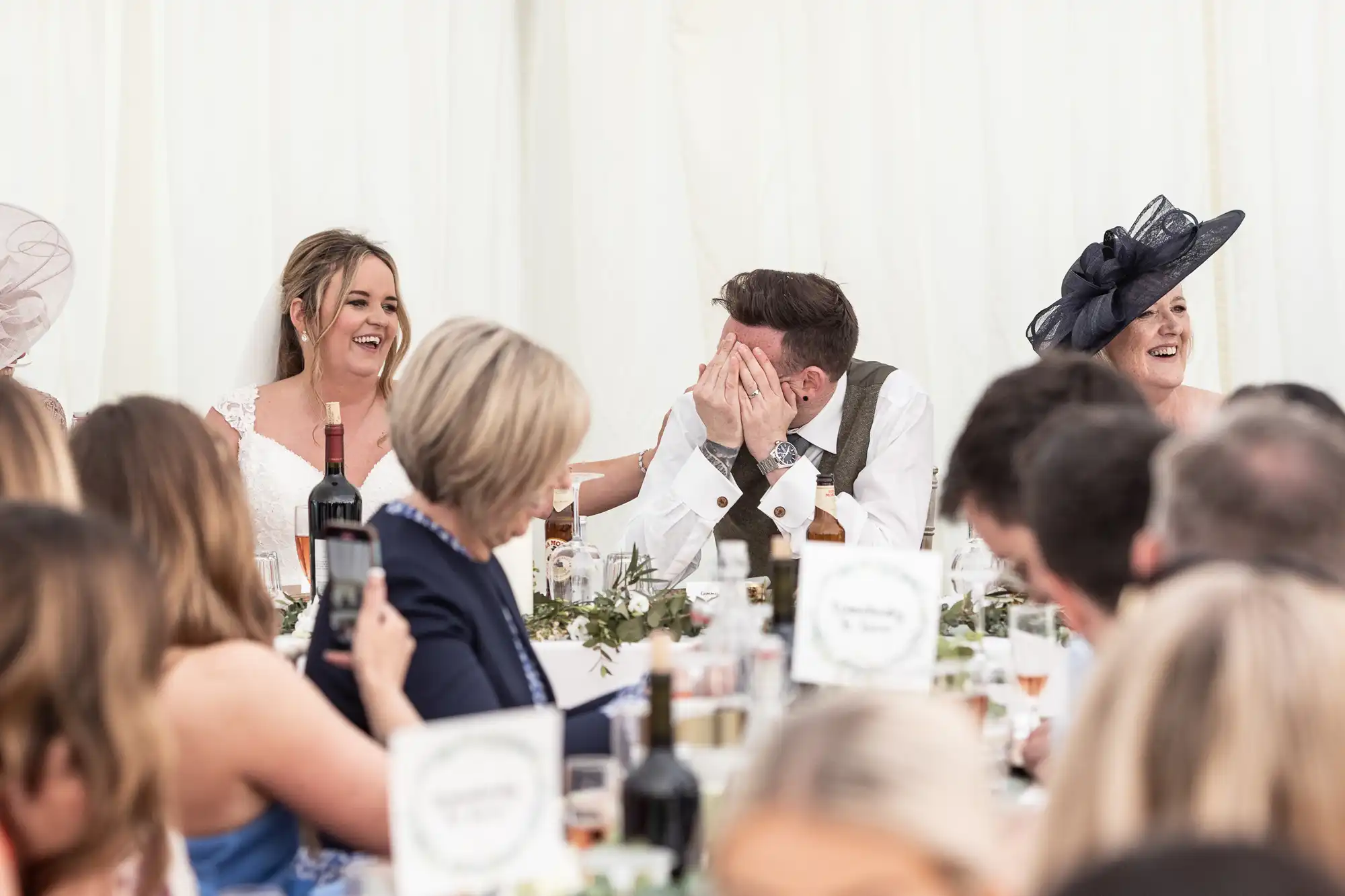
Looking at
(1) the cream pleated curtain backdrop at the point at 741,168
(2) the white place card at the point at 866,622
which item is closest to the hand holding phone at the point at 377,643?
(2) the white place card at the point at 866,622

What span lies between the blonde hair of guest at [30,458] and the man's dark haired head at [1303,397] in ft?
5.17

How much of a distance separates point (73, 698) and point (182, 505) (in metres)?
0.51

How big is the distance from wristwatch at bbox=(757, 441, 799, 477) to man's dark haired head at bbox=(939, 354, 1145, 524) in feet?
4.86

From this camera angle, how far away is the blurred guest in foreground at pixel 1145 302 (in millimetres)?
3773

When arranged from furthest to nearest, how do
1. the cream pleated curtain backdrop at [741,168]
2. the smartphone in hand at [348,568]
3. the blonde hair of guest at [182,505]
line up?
the cream pleated curtain backdrop at [741,168]
the smartphone in hand at [348,568]
the blonde hair of guest at [182,505]

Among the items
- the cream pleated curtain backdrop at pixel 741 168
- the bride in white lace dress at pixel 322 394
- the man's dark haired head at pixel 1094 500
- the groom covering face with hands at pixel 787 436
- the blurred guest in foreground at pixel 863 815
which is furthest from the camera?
the cream pleated curtain backdrop at pixel 741 168

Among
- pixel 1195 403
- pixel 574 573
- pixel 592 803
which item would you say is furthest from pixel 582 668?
pixel 1195 403

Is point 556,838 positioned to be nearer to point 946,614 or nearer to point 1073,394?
point 1073,394

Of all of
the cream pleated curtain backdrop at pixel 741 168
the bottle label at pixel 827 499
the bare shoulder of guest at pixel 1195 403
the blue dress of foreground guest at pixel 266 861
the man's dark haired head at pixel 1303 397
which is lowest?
the blue dress of foreground guest at pixel 266 861

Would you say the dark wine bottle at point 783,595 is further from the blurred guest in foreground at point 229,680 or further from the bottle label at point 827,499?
the bottle label at point 827,499

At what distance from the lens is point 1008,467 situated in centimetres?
203

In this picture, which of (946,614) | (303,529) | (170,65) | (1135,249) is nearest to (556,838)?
(946,614)

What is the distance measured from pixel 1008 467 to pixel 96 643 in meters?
1.18

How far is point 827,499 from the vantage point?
3.06m
